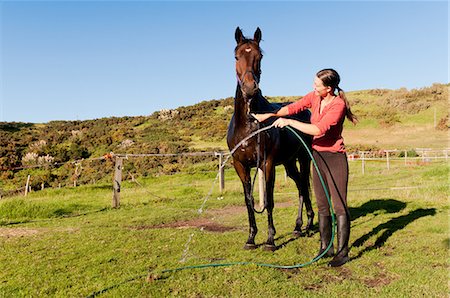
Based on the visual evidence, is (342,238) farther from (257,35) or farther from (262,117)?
(257,35)

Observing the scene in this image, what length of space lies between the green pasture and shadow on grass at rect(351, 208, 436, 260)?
0.02 meters

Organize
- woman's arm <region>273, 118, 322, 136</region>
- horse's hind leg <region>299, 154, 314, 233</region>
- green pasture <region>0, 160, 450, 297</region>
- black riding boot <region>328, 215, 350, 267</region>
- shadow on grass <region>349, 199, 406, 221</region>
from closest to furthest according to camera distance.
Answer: green pasture <region>0, 160, 450, 297</region> < woman's arm <region>273, 118, 322, 136</region> < black riding boot <region>328, 215, 350, 267</region> < horse's hind leg <region>299, 154, 314, 233</region> < shadow on grass <region>349, 199, 406, 221</region>

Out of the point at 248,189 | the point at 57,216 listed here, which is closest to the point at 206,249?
the point at 248,189

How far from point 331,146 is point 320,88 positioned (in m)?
0.78

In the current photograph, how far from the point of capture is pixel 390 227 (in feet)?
22.0

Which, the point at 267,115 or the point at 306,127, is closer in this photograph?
the point at 306,127

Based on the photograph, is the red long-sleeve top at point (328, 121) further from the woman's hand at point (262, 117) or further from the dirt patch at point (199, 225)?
the dirt patch at point (199, 225)

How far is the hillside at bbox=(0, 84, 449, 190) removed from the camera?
30000mm

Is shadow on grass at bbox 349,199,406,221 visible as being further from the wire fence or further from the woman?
the wire fence

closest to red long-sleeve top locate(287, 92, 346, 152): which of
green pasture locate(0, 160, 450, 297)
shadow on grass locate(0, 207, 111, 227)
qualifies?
green pasture locate(0, 160, 450, 297)

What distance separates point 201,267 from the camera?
4.68m

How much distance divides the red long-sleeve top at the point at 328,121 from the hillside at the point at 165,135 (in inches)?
928

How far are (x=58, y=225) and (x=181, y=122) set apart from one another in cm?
4025

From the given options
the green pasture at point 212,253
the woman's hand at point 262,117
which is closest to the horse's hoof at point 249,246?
the green pasture at point 212,253
